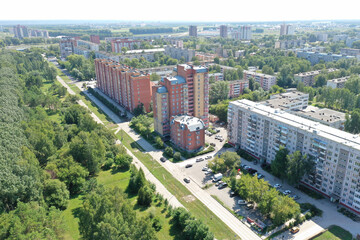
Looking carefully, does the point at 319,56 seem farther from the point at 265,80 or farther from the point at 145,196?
the point at 145,196

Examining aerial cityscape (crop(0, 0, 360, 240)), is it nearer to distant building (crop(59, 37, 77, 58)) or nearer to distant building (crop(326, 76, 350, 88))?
distant building (crop(326, 76, 350, 88))

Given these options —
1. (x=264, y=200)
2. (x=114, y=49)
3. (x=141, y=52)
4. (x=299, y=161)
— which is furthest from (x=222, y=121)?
(x=114, y=49)

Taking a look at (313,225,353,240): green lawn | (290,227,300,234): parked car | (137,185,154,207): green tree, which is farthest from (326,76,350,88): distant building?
(137,185,154,207): green tree

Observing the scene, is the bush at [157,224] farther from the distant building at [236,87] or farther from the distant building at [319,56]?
the distant building at [319,56]

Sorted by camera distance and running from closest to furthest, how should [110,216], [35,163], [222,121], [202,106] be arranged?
1. [110,216]
2. [35,163]
3. [202,106]
4. [222,121]

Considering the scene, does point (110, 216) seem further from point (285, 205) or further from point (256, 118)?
point (256, 118)

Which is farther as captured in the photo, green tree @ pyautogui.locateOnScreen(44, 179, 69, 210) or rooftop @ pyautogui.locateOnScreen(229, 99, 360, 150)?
rooftop @ pyautogui.locateOnScreen(229, 99, 360, 150)

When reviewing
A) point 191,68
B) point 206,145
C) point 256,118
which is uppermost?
point 191,68
